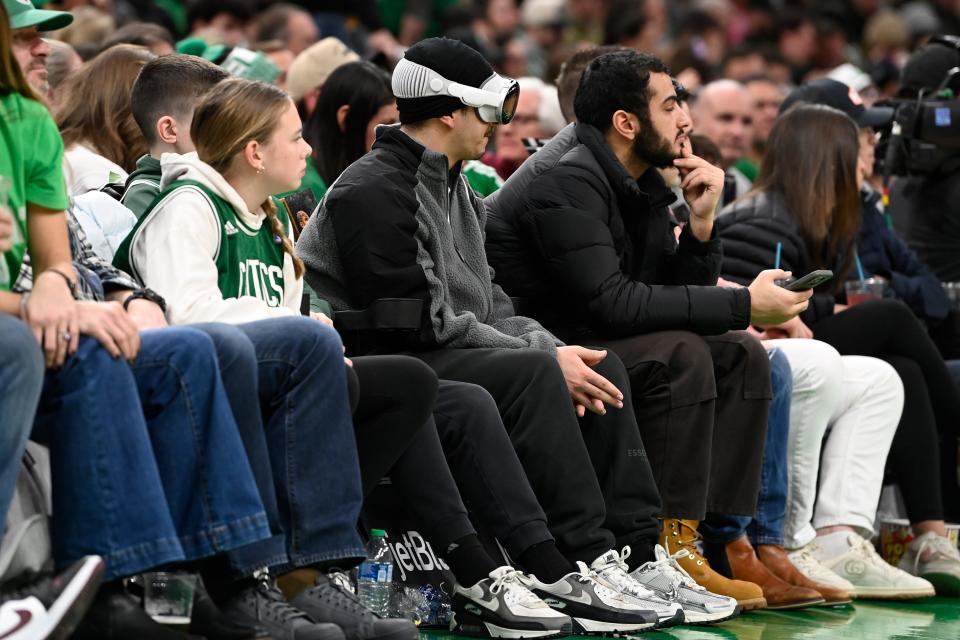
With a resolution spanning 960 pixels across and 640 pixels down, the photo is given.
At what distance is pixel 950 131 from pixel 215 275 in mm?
3910

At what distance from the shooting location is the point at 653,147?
5.11m

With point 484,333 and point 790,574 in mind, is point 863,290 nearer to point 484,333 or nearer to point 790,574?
point 790,574

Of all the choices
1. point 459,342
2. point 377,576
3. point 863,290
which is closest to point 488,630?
point 377,576

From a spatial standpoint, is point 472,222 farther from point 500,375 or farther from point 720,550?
point 720,550

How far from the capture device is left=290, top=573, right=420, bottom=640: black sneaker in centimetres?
356

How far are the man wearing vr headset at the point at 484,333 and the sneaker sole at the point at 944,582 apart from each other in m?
1.32

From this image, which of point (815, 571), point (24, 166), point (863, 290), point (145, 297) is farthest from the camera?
point (863, 290)

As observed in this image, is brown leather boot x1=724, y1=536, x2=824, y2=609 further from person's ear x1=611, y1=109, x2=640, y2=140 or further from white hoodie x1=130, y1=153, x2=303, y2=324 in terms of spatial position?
white hoodie x1=130, y1=153, x2=303, y2=324

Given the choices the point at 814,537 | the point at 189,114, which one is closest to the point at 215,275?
the point at 189,114

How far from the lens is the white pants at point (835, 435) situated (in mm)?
5461

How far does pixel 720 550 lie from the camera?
518 centimetres

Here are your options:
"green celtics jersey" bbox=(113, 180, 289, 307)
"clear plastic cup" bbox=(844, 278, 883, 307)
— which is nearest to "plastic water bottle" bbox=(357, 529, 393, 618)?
"green celtics jersey" bbox=(113, 180, 289, 307)

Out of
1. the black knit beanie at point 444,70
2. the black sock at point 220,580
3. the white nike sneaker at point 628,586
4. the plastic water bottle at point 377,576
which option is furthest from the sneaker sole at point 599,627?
the black knit beanie at point 444,70

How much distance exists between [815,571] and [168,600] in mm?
2695
